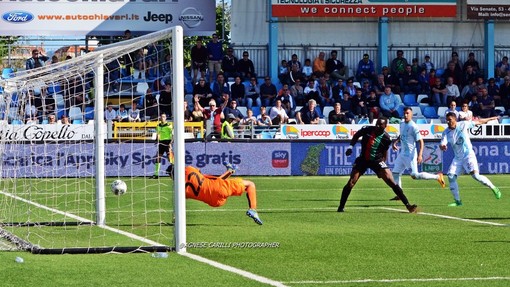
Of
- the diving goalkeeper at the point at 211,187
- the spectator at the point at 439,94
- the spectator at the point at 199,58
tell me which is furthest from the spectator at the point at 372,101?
the diving goalkeeper at the point at 211,187

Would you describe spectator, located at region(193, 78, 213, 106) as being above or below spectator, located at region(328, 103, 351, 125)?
above

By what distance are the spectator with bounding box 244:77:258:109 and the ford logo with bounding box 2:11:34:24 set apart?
8.96 m

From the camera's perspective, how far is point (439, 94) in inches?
1587

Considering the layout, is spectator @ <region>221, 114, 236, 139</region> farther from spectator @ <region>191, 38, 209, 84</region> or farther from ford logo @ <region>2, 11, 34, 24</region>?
ford logo @ <region>2, 11, 34, 24</region>

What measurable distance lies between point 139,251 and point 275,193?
12721 mm

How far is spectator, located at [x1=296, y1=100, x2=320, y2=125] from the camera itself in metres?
35.6

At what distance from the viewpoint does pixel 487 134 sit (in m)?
36.0

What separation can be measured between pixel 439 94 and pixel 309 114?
21.9 feet

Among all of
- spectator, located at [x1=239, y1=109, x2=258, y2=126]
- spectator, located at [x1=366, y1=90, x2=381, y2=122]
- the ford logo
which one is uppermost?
→ the ford logo

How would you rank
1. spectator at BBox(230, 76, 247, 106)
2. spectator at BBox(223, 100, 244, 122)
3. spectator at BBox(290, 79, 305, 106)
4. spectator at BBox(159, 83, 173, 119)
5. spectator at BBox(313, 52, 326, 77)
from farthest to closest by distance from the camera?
spectator at BBox(313, 52, 326, 77) → spectator at BBox(290, 79, 305, 106) → spectator at BBox(230, 76, 247, 106) → spectator at BBox(223, 100, 244, 122) → spectator at BBox(159, 83, 173, 119)

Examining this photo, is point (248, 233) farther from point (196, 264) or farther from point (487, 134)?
point (487, 134)

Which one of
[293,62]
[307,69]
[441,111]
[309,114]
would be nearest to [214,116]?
[309,114]

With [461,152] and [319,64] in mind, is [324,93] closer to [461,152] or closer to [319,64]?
[319,64]

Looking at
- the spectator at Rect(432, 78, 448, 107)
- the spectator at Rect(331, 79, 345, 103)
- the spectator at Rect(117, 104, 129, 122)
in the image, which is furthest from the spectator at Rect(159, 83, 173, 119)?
the spectator at Rect(432, 78, 448, 107)
